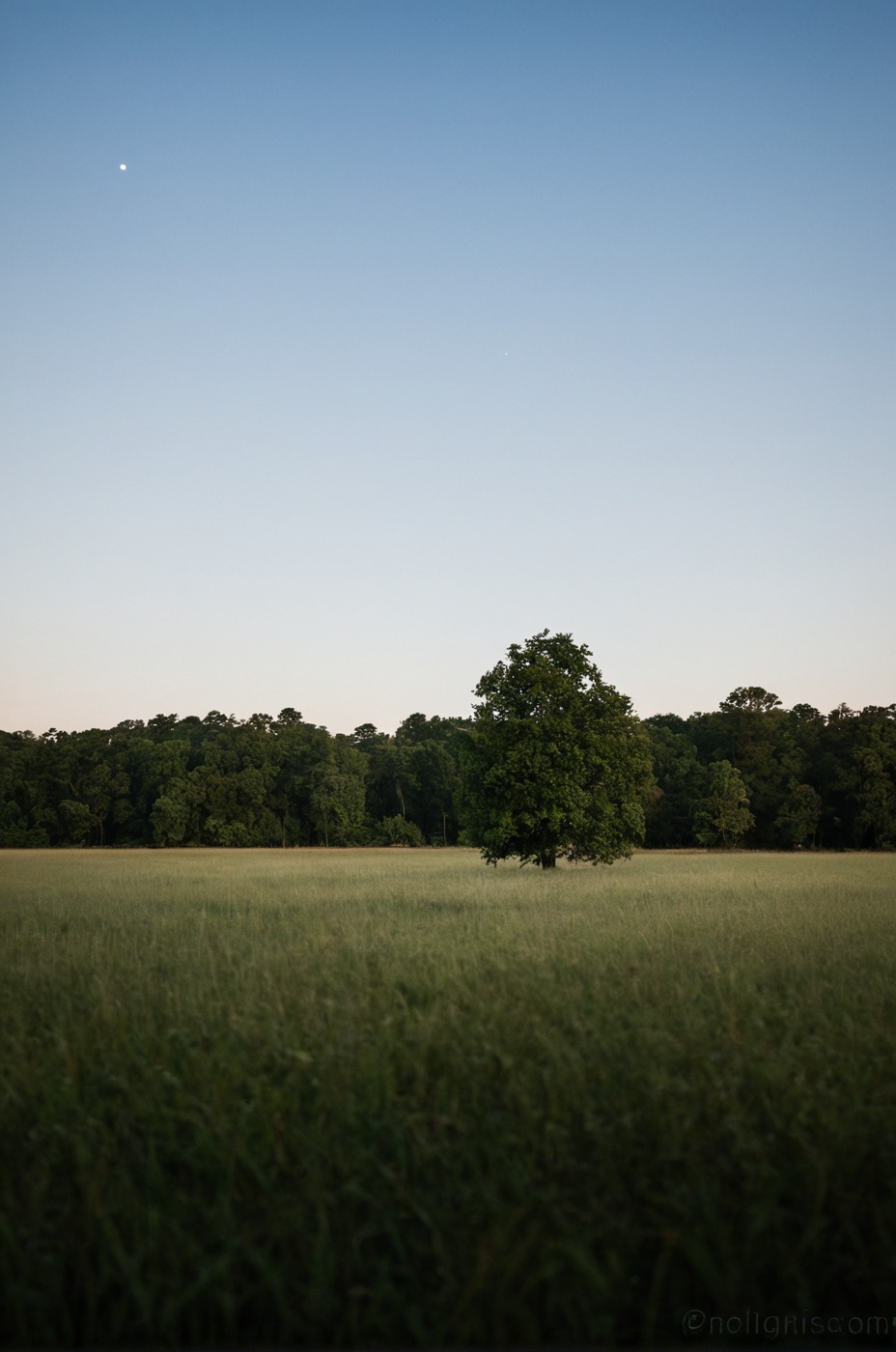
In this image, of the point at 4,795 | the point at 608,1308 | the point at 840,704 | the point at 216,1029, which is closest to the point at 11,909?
the point at 216,1029

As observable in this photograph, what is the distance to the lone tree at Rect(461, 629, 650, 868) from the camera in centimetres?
3234

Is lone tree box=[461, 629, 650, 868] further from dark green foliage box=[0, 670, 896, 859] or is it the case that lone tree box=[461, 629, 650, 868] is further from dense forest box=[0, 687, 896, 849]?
dense forest box=[0, 687, 896, 849]

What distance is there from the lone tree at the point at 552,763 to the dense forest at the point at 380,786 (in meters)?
43.8

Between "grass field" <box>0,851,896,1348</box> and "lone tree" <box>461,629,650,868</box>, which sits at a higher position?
"lone tree" <box>461,629,650,868</box>

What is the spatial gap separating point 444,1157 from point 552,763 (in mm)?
28919

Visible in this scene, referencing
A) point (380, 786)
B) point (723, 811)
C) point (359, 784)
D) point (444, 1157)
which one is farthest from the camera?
point (380, 786)

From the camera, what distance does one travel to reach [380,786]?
10025cm

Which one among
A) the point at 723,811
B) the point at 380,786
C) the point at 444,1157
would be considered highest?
the point at 380,786

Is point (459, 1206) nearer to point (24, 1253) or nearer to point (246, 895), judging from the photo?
point (24, 1253)

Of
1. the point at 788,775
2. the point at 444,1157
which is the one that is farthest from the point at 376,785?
the point at 444,1157

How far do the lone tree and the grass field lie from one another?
22.6 metres

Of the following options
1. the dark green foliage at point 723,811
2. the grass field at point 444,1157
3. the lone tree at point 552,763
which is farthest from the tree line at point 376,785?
the grass field at point 444,1157

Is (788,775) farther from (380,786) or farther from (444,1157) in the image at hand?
(444,1157)

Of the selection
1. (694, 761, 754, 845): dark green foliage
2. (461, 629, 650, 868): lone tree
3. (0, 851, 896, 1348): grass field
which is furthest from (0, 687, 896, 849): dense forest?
(0, 851, 896, 1348): grass field
